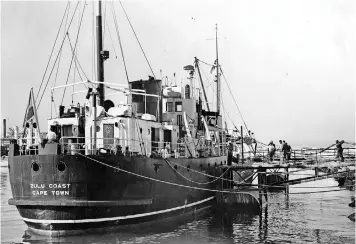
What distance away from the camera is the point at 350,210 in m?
28.3

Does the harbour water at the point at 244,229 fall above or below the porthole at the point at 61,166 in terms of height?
below

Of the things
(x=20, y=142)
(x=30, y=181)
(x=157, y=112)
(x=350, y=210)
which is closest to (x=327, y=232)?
(x=350, y=210)

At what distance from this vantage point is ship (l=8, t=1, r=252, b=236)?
757 inches

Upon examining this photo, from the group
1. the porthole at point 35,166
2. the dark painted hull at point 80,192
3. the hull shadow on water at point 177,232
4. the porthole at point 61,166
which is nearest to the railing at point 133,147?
the porthole at point 61,166

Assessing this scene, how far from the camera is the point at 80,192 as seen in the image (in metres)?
19.2

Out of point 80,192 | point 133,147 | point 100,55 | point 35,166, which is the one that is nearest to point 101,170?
point 80,192

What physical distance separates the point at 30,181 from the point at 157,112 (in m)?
10.6

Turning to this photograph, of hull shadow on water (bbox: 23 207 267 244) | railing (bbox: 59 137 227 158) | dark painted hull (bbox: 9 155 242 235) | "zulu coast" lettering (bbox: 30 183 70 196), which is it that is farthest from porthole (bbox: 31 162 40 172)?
hull shadow on water (bbox: 23 207 267 244)

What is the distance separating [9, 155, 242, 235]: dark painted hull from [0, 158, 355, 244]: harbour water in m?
0.61

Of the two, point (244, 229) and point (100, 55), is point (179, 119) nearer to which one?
point (100, 55)

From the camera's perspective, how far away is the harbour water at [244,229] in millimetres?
19797

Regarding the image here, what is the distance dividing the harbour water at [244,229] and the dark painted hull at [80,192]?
0.61 meters

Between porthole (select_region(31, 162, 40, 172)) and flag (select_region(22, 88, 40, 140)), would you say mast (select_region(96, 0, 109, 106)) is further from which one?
porthole (select_region(31, 162, 40, 172))

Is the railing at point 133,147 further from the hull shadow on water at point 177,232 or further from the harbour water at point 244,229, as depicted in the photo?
the harbour water at point 244,229
